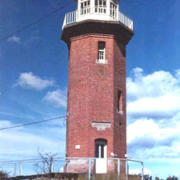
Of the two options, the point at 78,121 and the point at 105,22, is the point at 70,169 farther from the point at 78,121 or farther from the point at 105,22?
the point at 105,22

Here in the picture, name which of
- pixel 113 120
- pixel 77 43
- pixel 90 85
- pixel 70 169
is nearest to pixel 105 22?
pixel 77 43

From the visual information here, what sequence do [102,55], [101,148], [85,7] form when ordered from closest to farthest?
[101,148]
[102,55]
[85,7]

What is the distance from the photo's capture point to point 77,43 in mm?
26703

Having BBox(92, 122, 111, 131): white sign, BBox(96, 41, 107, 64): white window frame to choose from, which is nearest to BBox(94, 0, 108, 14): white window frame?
BBox(96, 41, 107, 64): white window frame

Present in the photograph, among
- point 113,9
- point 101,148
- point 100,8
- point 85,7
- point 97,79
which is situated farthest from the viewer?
point 113,9

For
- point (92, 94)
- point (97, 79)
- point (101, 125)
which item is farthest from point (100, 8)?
point (101, 125)

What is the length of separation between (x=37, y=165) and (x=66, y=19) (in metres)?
10.9

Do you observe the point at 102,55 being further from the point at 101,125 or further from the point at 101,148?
the point at 101,148

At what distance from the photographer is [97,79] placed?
2544cm

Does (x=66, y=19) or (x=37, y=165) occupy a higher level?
(x=66, y=19)

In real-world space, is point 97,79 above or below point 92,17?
below

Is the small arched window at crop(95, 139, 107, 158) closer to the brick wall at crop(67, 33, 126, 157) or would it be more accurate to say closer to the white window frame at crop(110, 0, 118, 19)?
the brick wall at crop(67, 33, 126, 157)

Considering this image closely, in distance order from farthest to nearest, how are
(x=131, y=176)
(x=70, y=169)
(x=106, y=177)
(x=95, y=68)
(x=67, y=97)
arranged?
(x=67, y=97) < (x=95, y=68) < (x=70, y=169) < (x=131, y=176) < (x=106, y=177)

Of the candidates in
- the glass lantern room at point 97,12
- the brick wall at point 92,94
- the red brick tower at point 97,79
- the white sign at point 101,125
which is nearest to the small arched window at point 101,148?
the red brick tower at point 97,79
